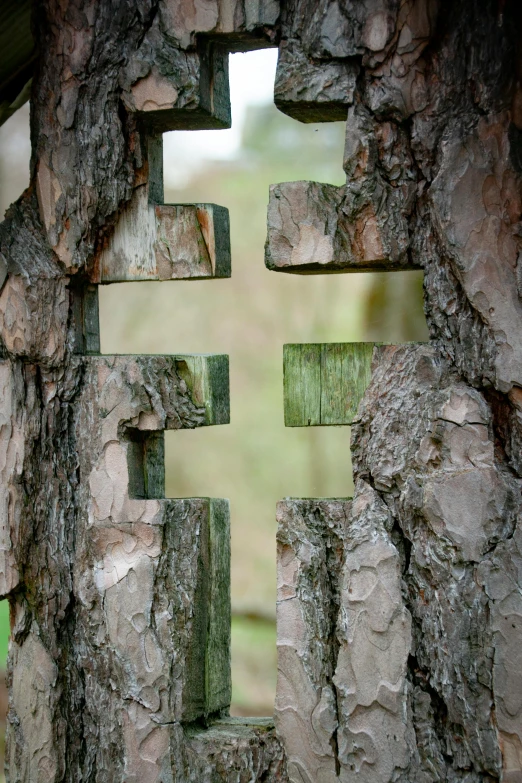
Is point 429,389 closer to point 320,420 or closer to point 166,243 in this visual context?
point 320,420

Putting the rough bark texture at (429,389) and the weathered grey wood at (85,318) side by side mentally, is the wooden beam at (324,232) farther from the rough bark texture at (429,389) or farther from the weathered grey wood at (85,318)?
the weathered grey wood at (85,318)

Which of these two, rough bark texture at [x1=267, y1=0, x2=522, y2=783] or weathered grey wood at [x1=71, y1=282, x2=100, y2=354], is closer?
rough bark texture at [x1=267, y1=0, x2=522, y2=783]

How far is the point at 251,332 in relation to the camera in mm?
5301

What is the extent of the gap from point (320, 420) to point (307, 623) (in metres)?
0.32

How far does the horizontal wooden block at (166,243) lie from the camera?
1.38m

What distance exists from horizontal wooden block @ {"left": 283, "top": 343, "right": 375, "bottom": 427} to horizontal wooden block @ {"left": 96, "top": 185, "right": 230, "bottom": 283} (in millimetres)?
199

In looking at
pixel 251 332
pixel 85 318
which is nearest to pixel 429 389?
pixel 85 318

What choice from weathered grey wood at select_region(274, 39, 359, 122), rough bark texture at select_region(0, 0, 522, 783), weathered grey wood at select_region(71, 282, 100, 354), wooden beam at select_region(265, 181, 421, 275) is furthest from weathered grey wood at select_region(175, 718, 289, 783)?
weathered grey wood at select_region(274, 39, 359, 122)

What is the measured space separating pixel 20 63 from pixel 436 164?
797mm

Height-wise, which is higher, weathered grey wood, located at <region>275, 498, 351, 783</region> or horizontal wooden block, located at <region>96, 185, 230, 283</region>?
horizontal wooden block, located at <region>96, 185, 230, 283</region>

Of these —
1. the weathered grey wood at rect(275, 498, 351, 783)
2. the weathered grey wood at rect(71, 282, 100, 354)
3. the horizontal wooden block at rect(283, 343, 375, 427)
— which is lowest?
the weathered grey wood at rect(275, 498, 351, 783)

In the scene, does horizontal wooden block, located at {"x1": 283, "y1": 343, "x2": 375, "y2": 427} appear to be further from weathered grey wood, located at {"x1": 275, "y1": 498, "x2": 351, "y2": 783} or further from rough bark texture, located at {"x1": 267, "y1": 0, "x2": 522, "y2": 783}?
weathered grey wood, located at {"x1": 275, "y1": 498, "x2": 351, "y2": 783}

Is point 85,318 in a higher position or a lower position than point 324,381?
higher

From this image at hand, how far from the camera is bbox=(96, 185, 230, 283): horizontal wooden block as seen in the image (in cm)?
138
